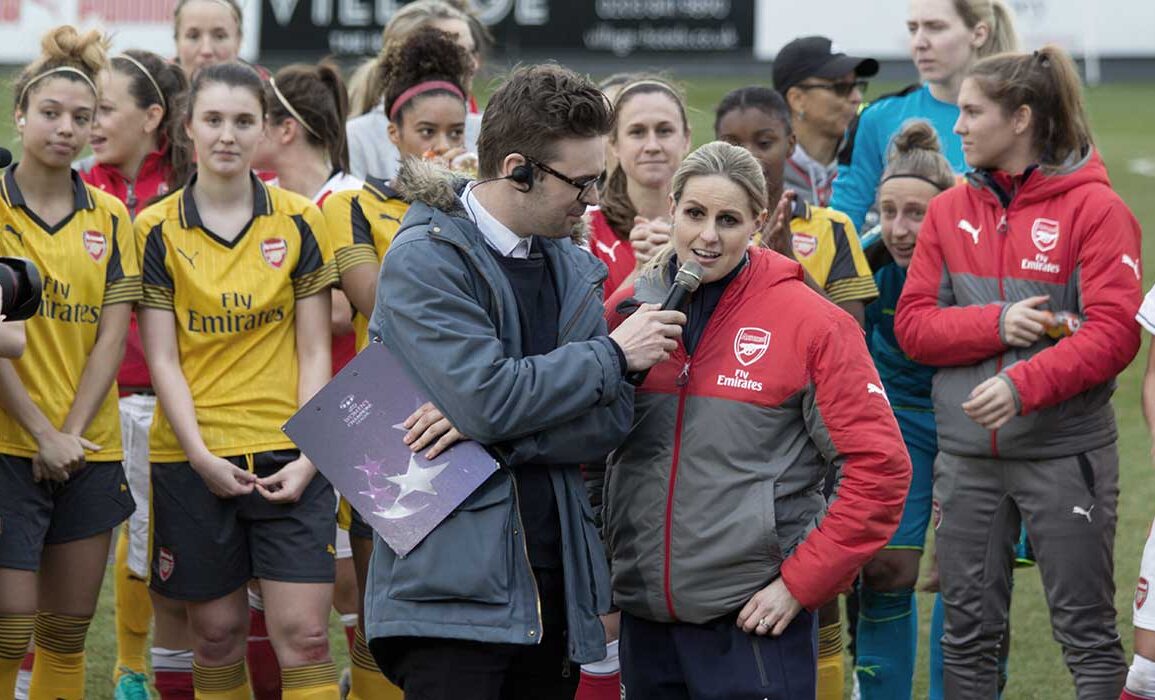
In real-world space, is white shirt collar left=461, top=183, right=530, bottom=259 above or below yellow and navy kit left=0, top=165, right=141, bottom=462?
above

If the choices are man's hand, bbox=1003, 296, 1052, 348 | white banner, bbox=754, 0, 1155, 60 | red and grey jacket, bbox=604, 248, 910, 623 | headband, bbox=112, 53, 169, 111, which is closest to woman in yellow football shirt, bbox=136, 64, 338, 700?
headband, bbox=112, 53, 169, 111

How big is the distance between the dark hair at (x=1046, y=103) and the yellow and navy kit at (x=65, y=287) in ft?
8.80

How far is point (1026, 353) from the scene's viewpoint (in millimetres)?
4980

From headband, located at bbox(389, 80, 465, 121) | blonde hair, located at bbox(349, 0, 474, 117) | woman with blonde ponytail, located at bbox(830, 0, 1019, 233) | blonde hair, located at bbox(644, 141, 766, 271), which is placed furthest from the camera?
blonde hair, located at bbox(349, 0, 474, 117)

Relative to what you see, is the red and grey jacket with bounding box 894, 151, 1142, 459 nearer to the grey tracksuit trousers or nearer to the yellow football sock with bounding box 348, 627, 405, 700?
the grey tracksuit trousers

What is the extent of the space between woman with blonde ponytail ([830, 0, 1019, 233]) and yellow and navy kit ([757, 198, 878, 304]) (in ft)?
3.30

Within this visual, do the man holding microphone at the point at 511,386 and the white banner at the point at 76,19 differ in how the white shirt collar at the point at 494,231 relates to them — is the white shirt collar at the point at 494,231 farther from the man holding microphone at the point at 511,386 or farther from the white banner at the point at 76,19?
the white banner at the point at 76,19

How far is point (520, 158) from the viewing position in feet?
11.8

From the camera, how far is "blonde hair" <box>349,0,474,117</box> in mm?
6539

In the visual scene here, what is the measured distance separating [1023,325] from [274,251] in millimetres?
2234

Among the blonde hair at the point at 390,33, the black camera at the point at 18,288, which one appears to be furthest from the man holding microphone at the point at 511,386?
the blonde hair at the point at 390,33

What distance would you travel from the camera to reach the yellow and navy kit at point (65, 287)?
16.1 ft

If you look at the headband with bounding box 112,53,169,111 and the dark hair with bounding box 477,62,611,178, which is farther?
the headband with bounding box 112,53,169,111

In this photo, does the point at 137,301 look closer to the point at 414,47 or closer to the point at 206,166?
the point at 206,166
